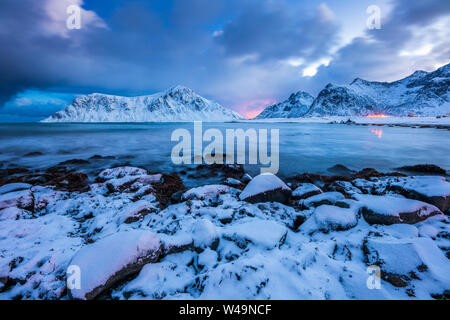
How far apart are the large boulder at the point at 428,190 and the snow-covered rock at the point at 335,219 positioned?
2.50 metres

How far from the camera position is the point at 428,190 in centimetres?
496

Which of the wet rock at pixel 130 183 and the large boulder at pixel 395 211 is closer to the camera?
the large boulder at pixel 395 211

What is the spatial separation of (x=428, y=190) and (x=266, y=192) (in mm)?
4249

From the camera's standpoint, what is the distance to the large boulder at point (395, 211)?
391 centimetres

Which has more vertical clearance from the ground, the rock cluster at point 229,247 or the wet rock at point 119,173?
the wet rock at point 119,173

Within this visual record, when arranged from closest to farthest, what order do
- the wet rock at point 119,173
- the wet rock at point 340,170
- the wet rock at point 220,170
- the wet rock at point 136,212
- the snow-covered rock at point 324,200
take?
the wet rock at point 136,212, the snow-covered rock at point 324,200, the wet rock at point 119,173, the wet rock at point 220,170, the wet rock at point 340,170

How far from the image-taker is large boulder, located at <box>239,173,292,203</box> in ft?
17.4

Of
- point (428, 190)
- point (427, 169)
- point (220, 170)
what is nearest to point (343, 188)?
point (428, 190)

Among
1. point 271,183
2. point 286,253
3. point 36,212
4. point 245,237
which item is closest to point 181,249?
point 245,237

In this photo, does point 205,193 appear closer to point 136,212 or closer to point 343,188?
point 136,212

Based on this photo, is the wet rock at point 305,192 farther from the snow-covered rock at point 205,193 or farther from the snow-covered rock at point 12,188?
the snow-covered rock at point 12,188

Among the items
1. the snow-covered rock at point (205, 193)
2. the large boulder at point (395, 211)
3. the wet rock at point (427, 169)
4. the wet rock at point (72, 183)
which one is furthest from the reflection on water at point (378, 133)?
the wet rock at point (72, 183)

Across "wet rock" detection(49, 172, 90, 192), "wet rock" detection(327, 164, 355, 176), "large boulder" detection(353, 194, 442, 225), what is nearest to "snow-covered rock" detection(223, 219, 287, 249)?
"large boulder" detection(353, 194, 442, 225)

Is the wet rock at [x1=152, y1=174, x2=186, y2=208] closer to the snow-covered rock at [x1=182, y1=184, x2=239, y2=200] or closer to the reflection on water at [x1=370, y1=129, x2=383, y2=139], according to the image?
the snow-covered rock at [x1=182, y1=184, x2=239, y2=200]
